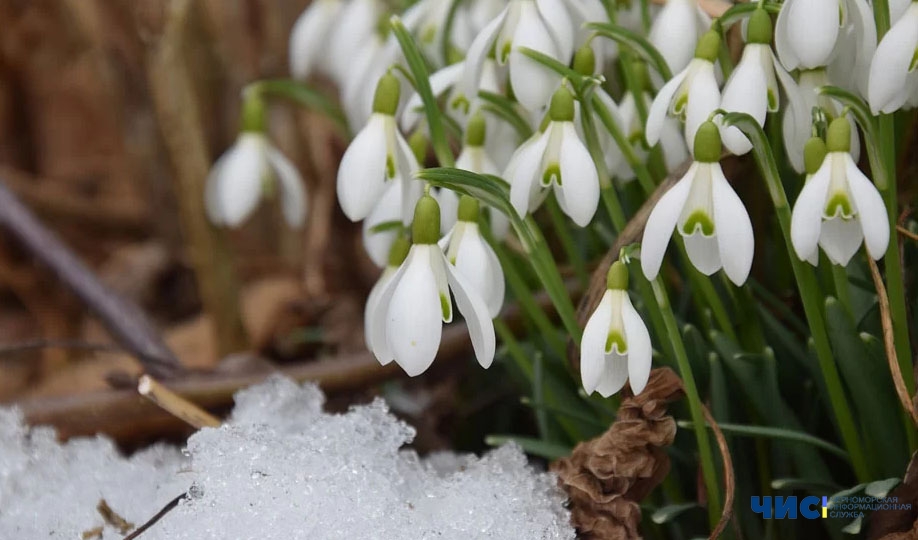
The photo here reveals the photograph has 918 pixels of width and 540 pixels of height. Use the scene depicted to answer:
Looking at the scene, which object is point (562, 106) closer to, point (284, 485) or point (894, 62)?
point (894, 62)

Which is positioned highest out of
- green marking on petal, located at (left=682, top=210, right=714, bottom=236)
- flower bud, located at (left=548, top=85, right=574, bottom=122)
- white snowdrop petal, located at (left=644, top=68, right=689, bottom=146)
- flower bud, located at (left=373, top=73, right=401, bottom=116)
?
flower bud, located at (left=373, top=73, right=401, bottom=116)

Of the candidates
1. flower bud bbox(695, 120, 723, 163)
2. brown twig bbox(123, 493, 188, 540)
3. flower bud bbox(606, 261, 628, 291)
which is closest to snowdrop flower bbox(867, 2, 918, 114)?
flower bud bbox(695, 120, 723, 163)

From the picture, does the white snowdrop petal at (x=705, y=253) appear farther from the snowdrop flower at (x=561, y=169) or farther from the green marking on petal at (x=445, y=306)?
the green marking on petal at (x=445, y=306)

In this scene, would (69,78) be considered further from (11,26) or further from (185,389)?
(185,389)

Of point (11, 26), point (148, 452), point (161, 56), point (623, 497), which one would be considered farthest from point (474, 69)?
point (11, 26)

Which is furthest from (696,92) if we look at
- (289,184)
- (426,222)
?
(289,184)

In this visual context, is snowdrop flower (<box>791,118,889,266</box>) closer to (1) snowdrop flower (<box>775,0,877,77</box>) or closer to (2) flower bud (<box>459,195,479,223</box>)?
Answer: (1) snowdrop flower (<box>775,0,877,77</box>)

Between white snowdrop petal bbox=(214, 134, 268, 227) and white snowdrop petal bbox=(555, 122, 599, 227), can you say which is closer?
white snowdrop petal bbox=(555, 122, 599, 227)
